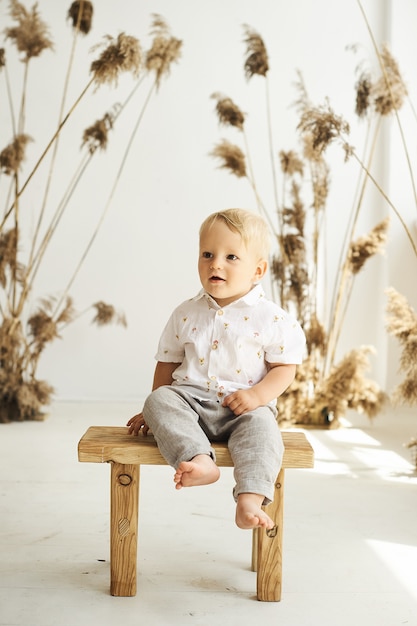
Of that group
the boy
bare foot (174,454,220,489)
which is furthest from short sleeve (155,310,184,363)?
bare foot (174,454,220,489)

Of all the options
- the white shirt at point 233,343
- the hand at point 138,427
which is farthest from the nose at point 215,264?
the hand at point 138,427

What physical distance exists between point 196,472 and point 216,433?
226 mm

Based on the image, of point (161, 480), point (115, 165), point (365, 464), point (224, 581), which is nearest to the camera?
point (224, 581)

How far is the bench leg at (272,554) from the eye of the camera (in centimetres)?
185

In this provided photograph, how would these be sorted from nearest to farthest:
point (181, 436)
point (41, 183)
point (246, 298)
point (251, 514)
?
point (251, 514), point (181, 436), point (246, 298), point (41, 183)

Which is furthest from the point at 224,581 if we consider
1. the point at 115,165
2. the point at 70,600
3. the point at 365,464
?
the point at 115,165

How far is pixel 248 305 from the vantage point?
201 centimetres

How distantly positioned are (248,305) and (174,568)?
0.67 m

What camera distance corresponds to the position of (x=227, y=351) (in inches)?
77.3

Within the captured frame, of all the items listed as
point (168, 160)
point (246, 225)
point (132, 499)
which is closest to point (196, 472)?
point (132, 499)

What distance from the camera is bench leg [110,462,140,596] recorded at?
1.84 m

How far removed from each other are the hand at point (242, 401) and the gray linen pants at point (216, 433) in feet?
0.05

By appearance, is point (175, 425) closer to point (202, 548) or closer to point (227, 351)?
point (227, 351)

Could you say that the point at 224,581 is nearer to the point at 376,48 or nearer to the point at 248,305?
the point at 248,305
